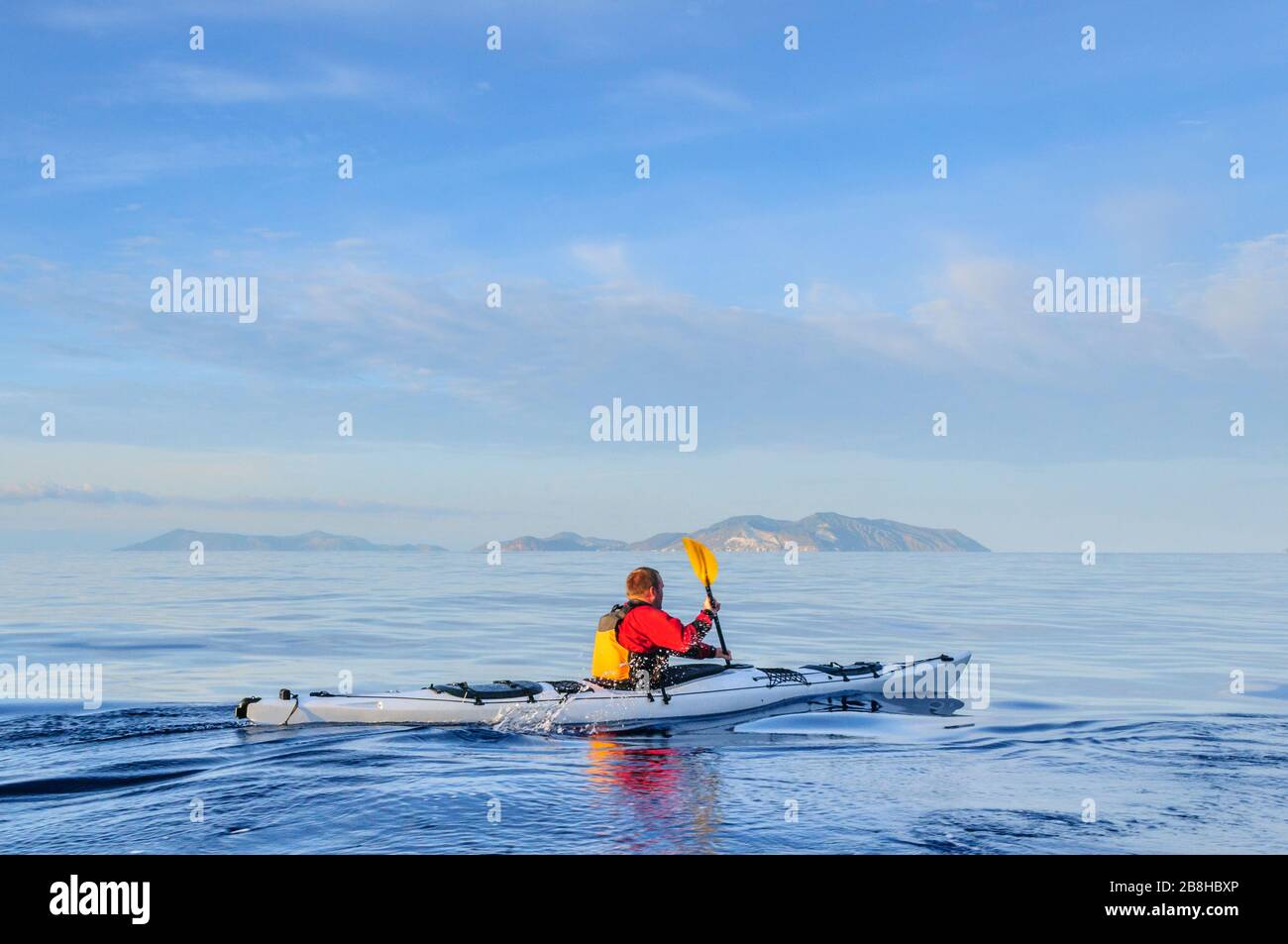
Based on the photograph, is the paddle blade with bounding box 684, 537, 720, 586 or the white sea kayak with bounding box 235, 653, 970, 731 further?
the paddle blade with bounding box 684, 537, 720, 586

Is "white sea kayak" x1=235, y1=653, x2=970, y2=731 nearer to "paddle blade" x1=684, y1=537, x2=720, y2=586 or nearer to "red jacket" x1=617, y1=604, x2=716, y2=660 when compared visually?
"red jacket" x1=617, y1=604, x2=716, y2=660

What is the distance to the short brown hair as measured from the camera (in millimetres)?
10680

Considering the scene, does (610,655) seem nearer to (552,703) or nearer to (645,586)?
(552,703)

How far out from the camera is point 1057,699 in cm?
1391

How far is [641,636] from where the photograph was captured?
11133 millimetres

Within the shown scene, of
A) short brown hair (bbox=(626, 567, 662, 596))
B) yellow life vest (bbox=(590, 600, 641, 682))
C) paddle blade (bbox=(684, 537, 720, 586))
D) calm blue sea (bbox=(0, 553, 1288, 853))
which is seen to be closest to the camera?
calm blue sea (bbox=(0, 553, 1288, 853))

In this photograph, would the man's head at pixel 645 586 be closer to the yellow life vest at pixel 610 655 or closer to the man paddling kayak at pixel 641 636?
the man paddling kayak at pixel 641 636

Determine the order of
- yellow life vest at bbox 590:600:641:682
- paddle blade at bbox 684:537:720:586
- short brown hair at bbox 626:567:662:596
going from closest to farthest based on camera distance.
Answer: short brown hair at bbox 626:567:662:596 < yellow life vest at bbox 590:600:641:682 < paddle blade at bbox 684:537:720:586

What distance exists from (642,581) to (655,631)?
0.60 meters

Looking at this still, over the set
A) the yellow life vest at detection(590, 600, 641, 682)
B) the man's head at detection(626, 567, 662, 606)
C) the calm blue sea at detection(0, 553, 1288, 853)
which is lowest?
the calm blue sea at detection(0, 553, 1288, 853)
